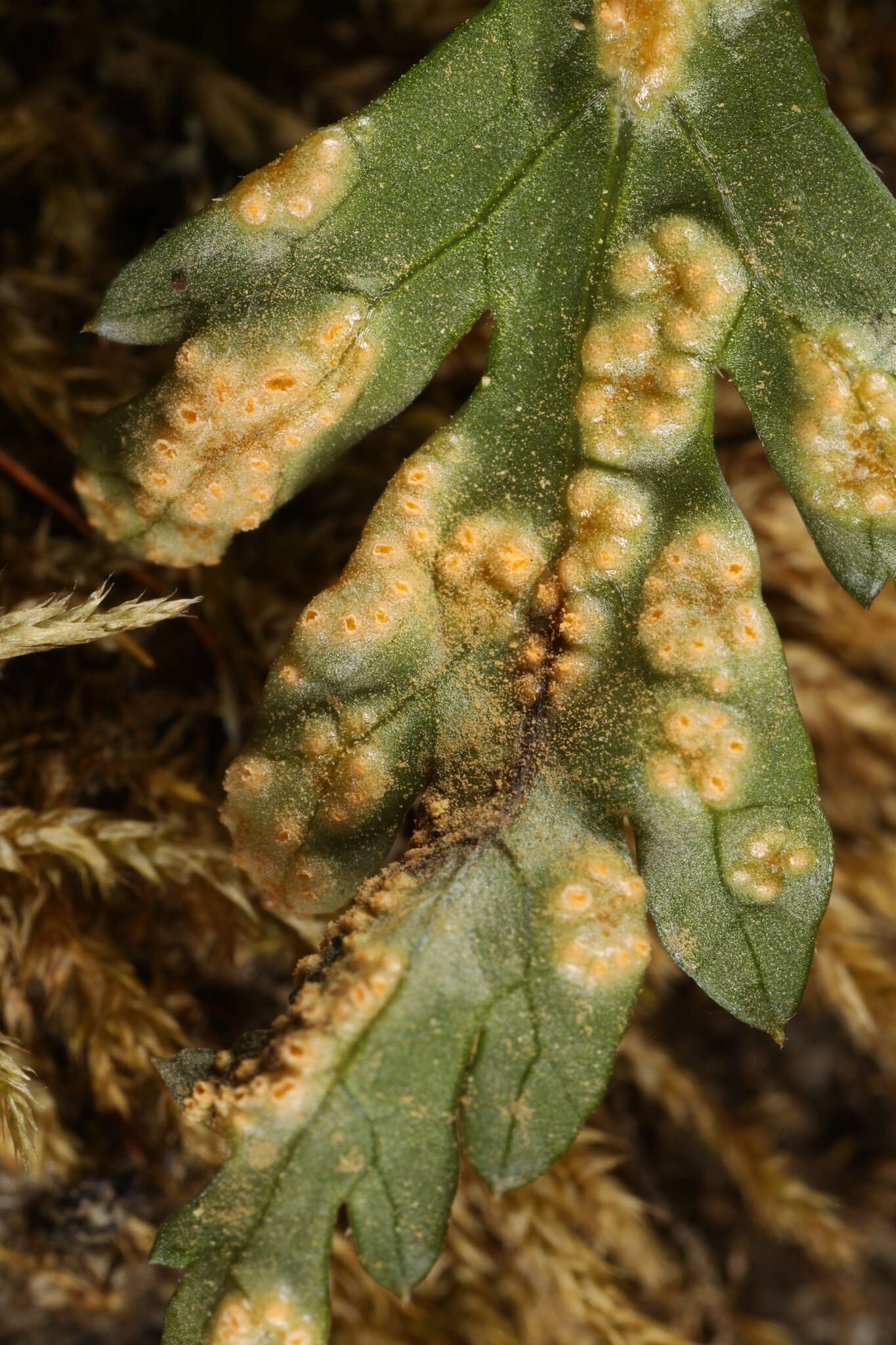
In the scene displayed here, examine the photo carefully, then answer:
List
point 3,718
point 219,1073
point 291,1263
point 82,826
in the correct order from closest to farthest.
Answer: point 291,1263 < point 219,1073 < point 82,826 < point 3,718

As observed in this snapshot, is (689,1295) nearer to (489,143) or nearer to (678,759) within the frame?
(678,759)

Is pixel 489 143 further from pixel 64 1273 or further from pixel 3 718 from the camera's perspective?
pixel 64 1273

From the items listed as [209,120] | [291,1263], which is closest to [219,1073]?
[291,1263]

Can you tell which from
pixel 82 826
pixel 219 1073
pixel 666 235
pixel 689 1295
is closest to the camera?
pixel 219 1073

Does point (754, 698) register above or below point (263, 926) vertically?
above

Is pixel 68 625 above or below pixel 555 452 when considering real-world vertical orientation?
above

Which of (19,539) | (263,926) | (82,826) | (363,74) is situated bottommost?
(263,926)

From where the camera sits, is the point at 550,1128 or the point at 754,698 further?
the point at 754,698

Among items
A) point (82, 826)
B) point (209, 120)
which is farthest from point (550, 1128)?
point (209, 120)
